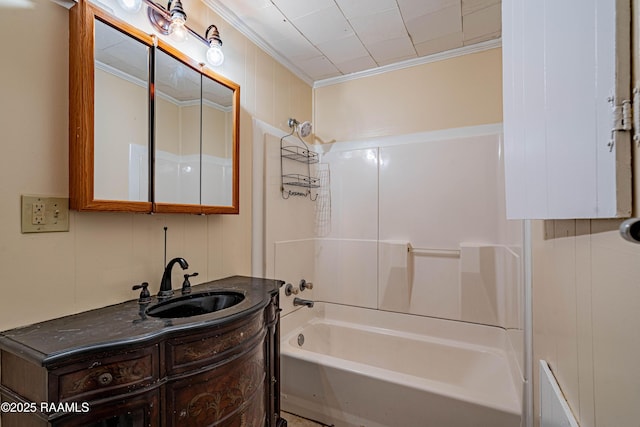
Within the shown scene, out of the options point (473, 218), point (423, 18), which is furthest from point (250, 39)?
point (473, 218)

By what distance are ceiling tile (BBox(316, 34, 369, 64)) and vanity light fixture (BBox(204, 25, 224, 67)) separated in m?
0.84

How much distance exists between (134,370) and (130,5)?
4.73ft

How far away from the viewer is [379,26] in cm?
201

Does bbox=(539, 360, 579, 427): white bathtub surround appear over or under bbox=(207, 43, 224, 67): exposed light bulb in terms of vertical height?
under

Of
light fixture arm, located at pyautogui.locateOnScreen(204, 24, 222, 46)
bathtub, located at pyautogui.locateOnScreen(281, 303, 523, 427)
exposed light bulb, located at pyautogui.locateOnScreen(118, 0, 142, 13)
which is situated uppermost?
light fixture arm, located at pyautogui.locateOnScreen(204, 24, 222, 46)

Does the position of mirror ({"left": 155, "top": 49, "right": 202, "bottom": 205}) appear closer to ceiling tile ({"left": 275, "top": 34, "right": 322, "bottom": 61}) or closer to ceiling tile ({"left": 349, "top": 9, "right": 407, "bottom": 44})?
ceiling tile ({"left": 275, "top": 34, "right": 322, "bottom": 61})

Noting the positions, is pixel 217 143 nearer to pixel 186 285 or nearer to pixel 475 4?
pixel 186 285

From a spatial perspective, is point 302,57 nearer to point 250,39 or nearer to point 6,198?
point 250,39

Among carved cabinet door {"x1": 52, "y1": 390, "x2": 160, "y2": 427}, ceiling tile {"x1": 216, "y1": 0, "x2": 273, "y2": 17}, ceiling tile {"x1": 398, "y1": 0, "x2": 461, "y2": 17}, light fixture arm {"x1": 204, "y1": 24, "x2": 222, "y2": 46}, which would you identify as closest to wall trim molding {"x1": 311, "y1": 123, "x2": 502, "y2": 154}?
ceiling tile {"x1": 398, "y1": 0, "x2": 461, "y2": 17}

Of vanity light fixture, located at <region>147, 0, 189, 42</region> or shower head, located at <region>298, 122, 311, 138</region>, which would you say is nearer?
vanity light fixture, located at <region>147, 0, 189, 42</region>

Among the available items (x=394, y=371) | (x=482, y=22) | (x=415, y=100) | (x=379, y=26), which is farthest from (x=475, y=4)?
(x=394, y=371)

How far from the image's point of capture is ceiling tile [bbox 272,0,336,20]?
1782 millimetres

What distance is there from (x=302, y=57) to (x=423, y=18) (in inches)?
36.7

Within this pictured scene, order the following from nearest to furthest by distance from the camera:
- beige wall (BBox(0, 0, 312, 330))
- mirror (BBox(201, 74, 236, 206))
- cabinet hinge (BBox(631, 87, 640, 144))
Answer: cabinet hinge (BBox(631, 87, 640, 144))
beige wall (BBox(0, 0, 312, 330))
mirror (BBox(201, 74, 236, 206))
